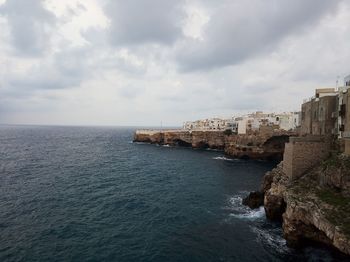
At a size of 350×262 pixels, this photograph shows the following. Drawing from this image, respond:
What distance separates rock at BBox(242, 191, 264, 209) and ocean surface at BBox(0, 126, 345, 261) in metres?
1.49

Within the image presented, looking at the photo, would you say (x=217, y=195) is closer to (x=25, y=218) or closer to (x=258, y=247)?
(x=258, y=247)

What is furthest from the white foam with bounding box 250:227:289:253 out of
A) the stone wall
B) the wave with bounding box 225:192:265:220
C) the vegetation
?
the vegetation

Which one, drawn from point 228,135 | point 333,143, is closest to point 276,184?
point 333,143

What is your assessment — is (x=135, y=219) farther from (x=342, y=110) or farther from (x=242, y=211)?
(x=342, y=110)

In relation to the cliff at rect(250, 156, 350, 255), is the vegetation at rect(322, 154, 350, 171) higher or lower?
higher

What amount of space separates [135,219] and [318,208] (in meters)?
21.0

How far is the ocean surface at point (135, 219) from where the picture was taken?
85.4 ft

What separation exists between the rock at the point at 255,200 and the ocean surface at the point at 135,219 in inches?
58.7

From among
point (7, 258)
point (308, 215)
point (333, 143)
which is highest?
point (333, 143)

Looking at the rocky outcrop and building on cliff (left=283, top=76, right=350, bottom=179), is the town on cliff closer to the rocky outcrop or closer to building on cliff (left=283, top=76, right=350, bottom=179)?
building on cliff (left=283, top=76, right=350, bottom=179)

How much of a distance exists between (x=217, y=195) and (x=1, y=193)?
34463 millimetres

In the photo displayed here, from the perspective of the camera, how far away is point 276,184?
34219 millimetres

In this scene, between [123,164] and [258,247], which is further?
[123,164]

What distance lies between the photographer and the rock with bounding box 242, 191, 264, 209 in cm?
3866
